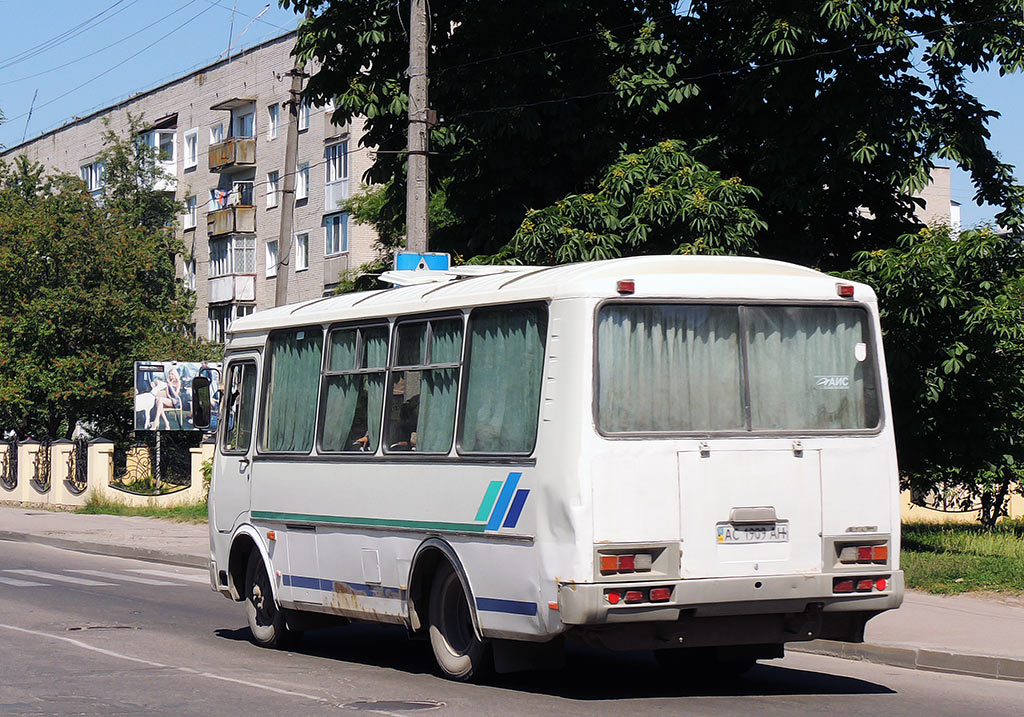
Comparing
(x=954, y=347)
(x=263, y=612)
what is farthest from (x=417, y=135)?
(x=263, y=612)

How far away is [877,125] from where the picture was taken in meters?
20.7

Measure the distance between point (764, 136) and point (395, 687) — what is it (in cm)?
1368

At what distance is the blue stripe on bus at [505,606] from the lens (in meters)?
9.62

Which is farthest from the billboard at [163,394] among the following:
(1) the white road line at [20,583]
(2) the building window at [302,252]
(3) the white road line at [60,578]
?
(2) the building window at [302,252]

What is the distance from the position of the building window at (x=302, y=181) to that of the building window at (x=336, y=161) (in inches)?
79.9

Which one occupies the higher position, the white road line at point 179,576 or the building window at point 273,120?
the building window at point 273,120

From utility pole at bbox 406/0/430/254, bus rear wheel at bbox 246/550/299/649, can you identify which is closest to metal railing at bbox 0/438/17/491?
utility pole at bbox 406/0/430/254

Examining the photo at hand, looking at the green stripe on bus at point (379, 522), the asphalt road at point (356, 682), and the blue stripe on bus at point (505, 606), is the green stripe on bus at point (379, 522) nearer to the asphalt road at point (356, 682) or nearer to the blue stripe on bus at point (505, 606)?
the blue stripe on bus at point (505, 606)

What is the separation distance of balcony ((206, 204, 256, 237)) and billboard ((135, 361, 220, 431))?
2500cm

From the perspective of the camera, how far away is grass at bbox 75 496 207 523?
3300cm

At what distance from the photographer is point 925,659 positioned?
11.8 metres

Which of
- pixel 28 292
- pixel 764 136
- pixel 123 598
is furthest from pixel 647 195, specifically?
pixel 28 292

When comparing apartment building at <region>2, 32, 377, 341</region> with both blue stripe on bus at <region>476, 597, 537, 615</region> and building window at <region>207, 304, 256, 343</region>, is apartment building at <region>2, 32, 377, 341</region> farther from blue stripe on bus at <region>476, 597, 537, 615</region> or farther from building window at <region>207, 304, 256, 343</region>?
blue stripe on bus at <region>476, 597, 537, 615</region>

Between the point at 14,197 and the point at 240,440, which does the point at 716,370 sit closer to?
the point at 240,440
